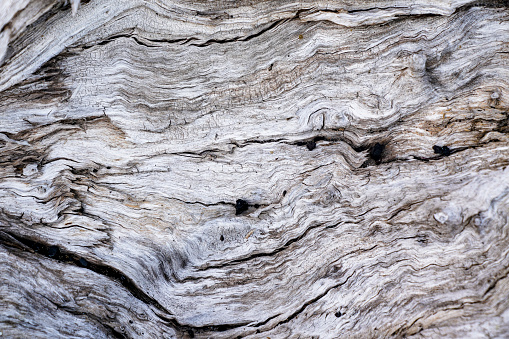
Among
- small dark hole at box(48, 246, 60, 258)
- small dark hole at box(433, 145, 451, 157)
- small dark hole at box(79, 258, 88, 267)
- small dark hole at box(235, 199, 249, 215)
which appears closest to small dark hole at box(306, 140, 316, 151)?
small dark hole at box(235, 199, 249, 215)

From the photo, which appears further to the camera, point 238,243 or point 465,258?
point 238,243

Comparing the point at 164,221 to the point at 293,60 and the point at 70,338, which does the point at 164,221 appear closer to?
the point at 70,338

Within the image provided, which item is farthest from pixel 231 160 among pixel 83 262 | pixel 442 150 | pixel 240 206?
pixel 442 150

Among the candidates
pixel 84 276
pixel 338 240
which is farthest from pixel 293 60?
pixel 84 276

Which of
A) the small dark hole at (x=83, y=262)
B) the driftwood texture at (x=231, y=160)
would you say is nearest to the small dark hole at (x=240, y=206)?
the driftwood texture at (x=231, y=160)

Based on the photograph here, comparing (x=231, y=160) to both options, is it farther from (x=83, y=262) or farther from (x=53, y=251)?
(x=53, y=251)

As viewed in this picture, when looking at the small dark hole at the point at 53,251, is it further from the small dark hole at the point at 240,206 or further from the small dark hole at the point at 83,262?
the small dark hole at the point at 240,206

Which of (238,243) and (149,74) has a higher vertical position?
(149,74)
